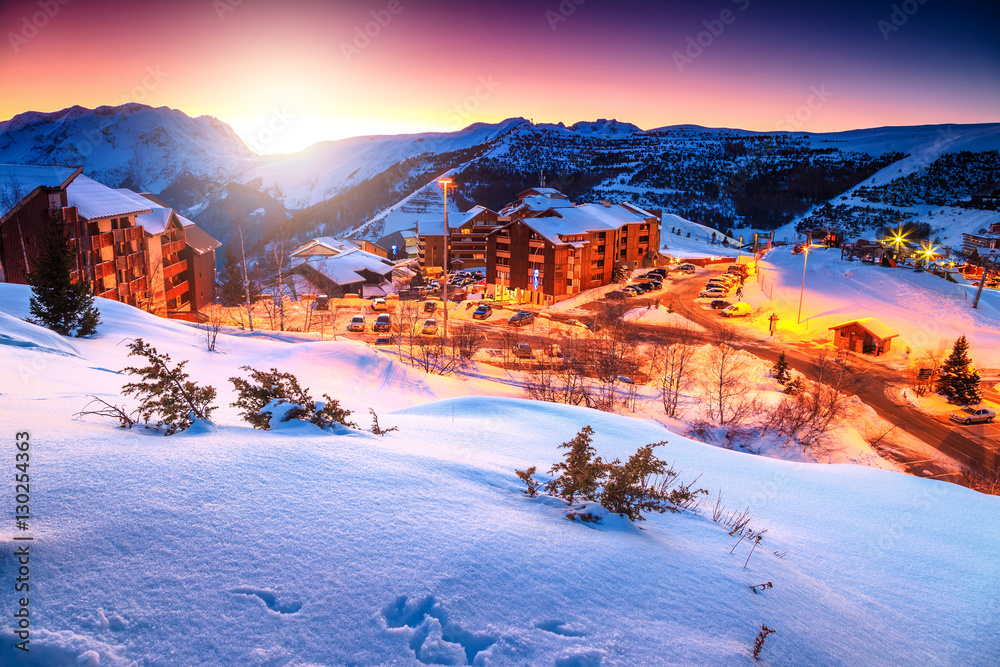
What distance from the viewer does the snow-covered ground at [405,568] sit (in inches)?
90.5

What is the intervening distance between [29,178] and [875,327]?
46.0 m

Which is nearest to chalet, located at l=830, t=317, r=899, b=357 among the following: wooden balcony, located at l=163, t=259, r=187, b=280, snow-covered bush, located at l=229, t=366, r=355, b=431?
snow-covered bush, located at l=229, t=366, r=355, b=431

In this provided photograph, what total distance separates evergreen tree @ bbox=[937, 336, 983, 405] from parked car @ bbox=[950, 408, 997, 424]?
54.4 inches

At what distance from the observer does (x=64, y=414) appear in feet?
16.4

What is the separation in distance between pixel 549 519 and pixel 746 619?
1.46 metres

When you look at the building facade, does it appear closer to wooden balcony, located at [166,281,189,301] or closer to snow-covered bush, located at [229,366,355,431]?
wooden balcony, located at [166,281,189,301]

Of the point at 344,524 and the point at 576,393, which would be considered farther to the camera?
the point at 576,393

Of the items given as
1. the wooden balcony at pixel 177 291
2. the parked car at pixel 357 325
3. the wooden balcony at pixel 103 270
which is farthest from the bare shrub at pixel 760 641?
the wooden balcony at pixel 177 291

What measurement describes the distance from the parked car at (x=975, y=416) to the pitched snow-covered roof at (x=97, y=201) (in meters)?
42.0

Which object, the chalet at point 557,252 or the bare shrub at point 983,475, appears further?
the chalet at point 557,252

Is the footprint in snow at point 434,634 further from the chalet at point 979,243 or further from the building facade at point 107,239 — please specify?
the chalet at point 979,243

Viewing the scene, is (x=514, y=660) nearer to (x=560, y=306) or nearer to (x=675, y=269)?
(x=560, y=306)

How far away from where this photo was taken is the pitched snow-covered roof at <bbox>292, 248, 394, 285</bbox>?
1960 inches

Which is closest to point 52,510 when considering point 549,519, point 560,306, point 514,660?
point 514,660
